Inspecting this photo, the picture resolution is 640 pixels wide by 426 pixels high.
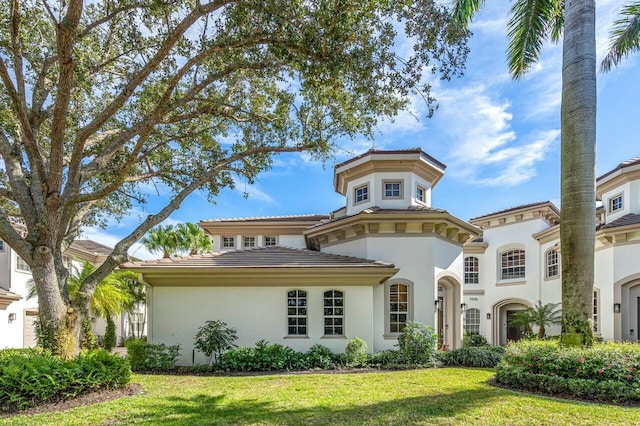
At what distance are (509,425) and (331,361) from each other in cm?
660

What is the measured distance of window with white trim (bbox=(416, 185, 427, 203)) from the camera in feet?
52.2

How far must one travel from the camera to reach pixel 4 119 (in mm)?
11070

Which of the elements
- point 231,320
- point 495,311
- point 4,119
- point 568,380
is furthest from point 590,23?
point 495,311

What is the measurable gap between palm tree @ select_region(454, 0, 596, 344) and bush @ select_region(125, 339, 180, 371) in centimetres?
1070

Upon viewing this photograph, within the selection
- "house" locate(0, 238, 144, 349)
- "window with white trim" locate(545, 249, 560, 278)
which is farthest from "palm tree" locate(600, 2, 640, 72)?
"house" locate(0, 238, 144, 349)

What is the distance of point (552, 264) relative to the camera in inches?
794

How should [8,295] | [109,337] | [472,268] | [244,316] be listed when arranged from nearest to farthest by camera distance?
[244,316] → [8,295] → [109,337] → [472,268]

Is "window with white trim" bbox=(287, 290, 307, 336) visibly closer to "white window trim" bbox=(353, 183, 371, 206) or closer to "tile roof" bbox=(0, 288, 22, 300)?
"white window trim" bbox=(353, 183, 371, 206)

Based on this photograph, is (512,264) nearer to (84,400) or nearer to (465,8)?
(465,8)

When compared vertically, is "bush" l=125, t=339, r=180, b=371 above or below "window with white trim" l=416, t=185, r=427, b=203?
below

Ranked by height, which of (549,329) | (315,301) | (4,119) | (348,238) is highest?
(4,119)

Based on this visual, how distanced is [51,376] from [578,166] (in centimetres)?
1172

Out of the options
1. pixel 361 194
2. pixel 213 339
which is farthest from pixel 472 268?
pixel 213 339

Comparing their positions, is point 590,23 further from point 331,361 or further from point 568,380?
point 331,361
